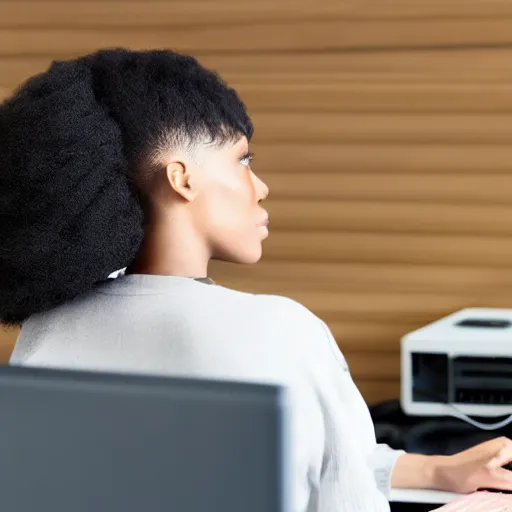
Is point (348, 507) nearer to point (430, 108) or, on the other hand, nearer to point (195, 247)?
point (195, 247)

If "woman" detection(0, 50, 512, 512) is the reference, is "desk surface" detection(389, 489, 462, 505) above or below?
below

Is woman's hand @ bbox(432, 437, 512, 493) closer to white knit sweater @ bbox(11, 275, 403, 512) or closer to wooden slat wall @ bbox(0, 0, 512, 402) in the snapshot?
white knit sweater @ bbox(11, 275, 403, 512)

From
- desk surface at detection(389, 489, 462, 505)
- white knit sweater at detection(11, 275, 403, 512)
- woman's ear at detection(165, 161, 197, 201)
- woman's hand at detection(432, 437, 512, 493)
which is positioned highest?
woman's ear at detection(165, 161, 197, 201)

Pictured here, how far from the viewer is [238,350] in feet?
3.68

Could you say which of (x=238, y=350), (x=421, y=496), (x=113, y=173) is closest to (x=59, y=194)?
(x=113, y=173)

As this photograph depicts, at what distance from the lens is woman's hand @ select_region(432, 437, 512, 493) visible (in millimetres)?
1528

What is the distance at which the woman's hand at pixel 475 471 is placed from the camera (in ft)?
5.01

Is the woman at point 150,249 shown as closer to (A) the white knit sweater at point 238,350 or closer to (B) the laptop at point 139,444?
(A) the white knit sweater at point 238,350

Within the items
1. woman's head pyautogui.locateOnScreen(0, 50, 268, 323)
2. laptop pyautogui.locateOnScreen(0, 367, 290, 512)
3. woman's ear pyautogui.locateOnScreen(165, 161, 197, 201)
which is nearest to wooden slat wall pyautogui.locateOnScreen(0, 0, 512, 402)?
woman's head pyautogui.locateOnScreen(0, 50, 268, 323)

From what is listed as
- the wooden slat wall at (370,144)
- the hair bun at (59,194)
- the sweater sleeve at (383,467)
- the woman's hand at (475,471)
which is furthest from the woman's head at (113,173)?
the wooden slat wall at (370,144)

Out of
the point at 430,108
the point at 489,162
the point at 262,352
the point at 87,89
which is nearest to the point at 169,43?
the point at 430,108

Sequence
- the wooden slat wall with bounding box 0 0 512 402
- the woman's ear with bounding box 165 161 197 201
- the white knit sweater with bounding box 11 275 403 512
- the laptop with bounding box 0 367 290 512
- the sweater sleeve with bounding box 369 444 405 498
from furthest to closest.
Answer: the wooden slat wall with bounding box 0 0 512 402 < the sweater sleeve with bounding box 369 444 405 498 < the woman's ear with bounding box 165 161 197 201 < the white knit sweater with bounding box 11 275 403 512 < the laptop with bounding box 0 367 290 512

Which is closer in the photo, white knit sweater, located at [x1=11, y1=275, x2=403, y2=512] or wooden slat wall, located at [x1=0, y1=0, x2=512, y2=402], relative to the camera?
white knit sweater, located at [x1=11, y1=275, x2=403, y2=512]

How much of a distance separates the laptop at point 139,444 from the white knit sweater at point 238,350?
1.51 feet
